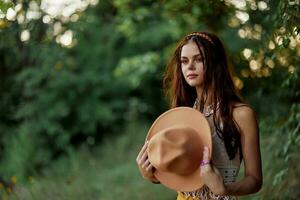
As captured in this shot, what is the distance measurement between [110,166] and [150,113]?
2.75 meters

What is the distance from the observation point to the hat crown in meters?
3.15

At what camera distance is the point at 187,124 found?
3248mm

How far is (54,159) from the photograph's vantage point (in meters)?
11.8

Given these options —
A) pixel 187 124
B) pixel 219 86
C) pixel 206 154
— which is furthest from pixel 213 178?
pixel 219 86

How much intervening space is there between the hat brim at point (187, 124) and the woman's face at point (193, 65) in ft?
0.52

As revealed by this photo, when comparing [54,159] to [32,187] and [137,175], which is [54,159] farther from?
[32,187]

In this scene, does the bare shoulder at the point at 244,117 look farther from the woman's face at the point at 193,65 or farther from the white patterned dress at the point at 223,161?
the woman's face at the point at 193,65

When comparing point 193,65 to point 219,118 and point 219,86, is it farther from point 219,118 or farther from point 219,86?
point 219,118

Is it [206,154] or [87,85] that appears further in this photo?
[87,85]

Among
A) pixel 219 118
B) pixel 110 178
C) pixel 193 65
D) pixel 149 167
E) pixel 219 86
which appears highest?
pixel 193 65

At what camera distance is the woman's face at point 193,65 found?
3.32 m

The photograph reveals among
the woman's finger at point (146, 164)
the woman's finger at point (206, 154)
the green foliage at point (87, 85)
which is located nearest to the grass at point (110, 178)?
the green foliage at point (87, 85)

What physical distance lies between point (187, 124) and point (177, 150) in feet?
0.49

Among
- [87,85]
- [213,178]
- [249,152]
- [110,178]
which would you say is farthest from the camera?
[87,85]
